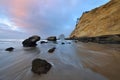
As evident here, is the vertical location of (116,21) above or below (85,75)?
above

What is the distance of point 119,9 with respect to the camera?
98.0ft

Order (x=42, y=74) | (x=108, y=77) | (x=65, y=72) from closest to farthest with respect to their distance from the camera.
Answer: (x=108, y=77)
(x=42, y=74)
(x=65, y=72)

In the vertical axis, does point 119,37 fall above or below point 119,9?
below

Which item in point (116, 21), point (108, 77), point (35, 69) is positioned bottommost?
point (108, 77)

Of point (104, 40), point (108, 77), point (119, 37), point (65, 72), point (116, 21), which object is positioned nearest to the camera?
point (108, 77)

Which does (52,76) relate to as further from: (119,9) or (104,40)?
(119,9)

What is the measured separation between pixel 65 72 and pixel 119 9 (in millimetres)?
27060

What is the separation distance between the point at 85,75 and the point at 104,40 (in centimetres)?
1892

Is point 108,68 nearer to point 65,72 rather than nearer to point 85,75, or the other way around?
point 85,75

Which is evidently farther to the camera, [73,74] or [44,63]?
[44,63]

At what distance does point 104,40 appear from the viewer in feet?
79.5

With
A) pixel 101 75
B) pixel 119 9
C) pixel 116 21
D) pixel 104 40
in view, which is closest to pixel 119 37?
pixel 104 40

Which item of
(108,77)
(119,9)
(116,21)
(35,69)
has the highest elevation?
(119,9)

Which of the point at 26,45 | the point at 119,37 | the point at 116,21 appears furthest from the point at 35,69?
the point at 116,21
